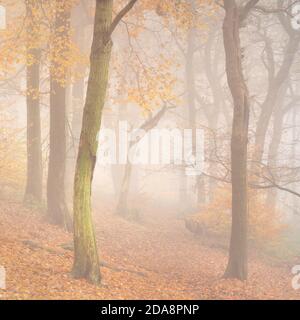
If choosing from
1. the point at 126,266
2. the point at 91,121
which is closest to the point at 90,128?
the point at 91,121

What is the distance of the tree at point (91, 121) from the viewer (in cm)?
983

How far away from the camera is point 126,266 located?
13781 millimetres

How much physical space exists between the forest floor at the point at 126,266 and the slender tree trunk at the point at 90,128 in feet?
3.88

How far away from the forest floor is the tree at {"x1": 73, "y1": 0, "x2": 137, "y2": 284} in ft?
3.97

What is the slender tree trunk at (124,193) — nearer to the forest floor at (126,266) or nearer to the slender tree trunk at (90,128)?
the forest floor at (126,266)

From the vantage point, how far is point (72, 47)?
1473 centimetres

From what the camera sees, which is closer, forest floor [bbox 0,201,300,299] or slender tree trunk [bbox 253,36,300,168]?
forest floor [bbox 0,201,300,299]

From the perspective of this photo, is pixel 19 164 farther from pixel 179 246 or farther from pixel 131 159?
pixel 179 246

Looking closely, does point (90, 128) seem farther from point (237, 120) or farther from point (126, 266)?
point (126, 266)

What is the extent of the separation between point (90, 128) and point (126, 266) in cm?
574

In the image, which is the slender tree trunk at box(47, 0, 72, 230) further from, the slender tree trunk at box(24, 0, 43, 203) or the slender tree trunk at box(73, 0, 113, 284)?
the slender tree trunk at box(73, 0, 113, 284)

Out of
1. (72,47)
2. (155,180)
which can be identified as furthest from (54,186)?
(155,180)

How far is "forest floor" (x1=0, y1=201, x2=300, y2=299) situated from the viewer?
32.0ft

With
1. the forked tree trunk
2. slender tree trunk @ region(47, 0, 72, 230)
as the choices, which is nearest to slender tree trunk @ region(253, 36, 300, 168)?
the forked tree trunk
